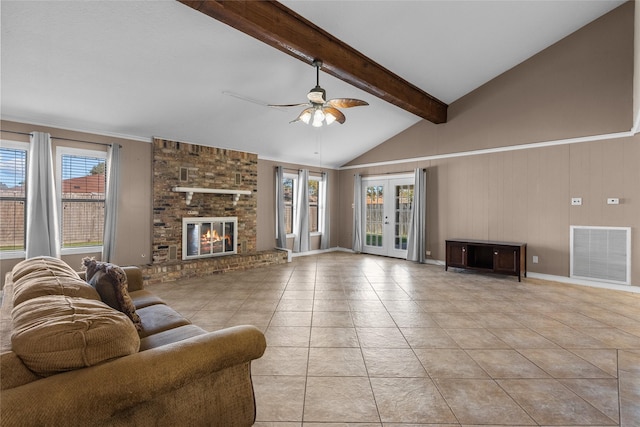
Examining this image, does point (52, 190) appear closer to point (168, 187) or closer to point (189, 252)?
point (168, 187)

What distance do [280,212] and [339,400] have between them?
572 cm

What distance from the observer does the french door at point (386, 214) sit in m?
7.69

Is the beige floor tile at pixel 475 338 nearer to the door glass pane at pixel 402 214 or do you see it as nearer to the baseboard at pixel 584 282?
the baseboard at pixel 584 282

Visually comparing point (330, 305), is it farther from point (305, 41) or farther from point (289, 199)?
point (289, 199)

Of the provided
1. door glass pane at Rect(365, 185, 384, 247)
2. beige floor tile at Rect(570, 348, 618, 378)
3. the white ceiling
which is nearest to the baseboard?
beige floor tile at Rect(570, 348, 618, 378)

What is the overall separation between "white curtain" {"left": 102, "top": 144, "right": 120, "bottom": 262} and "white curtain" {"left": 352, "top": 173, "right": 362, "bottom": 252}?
5.51m

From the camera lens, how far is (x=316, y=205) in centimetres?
885

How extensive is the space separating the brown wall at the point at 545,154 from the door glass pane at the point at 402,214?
571 mm

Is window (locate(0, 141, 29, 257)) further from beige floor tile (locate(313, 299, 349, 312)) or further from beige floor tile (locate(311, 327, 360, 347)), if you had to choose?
beige floor tile (locate(311, 327, 360, 347))

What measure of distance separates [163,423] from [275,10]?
12.5 ft

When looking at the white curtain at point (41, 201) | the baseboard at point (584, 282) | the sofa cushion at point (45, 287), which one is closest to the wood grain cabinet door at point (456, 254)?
the baseboard at point (584, 282)

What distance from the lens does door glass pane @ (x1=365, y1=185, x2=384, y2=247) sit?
8.23 meters

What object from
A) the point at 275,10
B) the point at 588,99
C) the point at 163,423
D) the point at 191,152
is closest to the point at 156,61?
the point at 275,10

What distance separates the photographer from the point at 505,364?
2.54m
